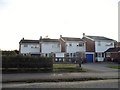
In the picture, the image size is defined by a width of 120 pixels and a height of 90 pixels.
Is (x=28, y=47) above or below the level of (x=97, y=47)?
above

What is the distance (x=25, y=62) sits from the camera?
27953mm

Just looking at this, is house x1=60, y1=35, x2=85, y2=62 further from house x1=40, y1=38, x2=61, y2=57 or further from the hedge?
the hedge

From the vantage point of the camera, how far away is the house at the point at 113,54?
55500 millimetres

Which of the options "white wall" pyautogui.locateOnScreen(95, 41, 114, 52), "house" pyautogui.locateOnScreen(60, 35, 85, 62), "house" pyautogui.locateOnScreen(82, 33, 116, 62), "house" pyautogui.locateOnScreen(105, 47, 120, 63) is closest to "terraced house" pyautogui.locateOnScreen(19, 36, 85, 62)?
"house" pyautogui.locateOnScreen(60, 35, 85, 62)

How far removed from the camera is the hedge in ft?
89.6

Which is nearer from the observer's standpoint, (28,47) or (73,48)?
(73,48)

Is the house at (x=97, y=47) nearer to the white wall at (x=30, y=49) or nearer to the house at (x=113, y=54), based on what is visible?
the house at (x=113, y=54)

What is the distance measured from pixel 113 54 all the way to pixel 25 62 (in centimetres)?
3395

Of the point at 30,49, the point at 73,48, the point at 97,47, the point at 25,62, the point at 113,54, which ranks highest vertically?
the point at 97,47

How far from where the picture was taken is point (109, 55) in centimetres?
5962

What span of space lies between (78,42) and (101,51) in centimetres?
635

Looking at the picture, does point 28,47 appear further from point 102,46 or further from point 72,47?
point 102,46

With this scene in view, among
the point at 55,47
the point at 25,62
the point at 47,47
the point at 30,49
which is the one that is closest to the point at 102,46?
the point at 55,47

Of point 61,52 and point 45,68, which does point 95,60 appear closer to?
point 61,52
